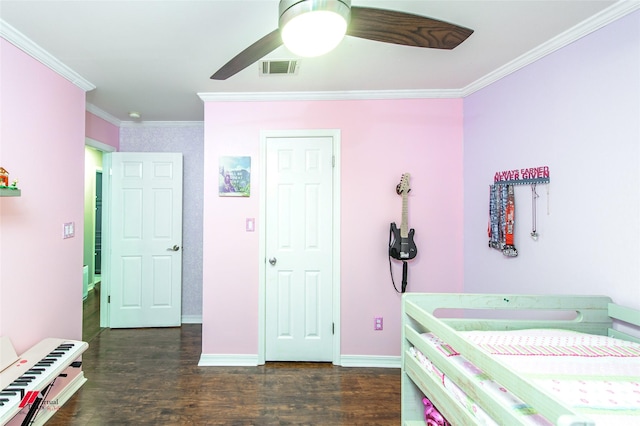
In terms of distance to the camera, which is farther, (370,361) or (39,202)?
(370,361)

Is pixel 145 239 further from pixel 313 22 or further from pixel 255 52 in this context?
pixel 313 22

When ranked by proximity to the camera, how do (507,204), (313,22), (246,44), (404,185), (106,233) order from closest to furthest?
(313,22) < (246,44) < (507,204) < (404,185) < (106,233)

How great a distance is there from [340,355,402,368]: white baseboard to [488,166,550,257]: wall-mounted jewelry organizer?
1.26m

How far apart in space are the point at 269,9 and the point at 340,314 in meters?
2.22

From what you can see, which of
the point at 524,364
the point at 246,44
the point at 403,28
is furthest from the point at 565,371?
the point at 246,44

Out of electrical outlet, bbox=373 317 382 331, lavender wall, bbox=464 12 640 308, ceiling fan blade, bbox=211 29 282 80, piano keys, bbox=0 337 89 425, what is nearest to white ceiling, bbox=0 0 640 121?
lavender wall, bbox=464 12 640 308

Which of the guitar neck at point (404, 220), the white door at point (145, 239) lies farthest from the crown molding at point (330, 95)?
the white door at point (145, 239)

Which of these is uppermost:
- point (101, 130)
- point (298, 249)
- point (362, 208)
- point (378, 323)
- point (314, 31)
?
point (101, 130)

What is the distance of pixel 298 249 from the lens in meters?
2.55

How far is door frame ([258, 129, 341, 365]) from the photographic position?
2521mm

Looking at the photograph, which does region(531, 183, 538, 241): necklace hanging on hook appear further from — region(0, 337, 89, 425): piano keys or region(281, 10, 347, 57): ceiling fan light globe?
region(0, 337, 89, 425): piano keys

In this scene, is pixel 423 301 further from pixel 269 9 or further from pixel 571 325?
pixel 269 9

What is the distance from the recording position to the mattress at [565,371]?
84 cm

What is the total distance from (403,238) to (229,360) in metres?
1.81
